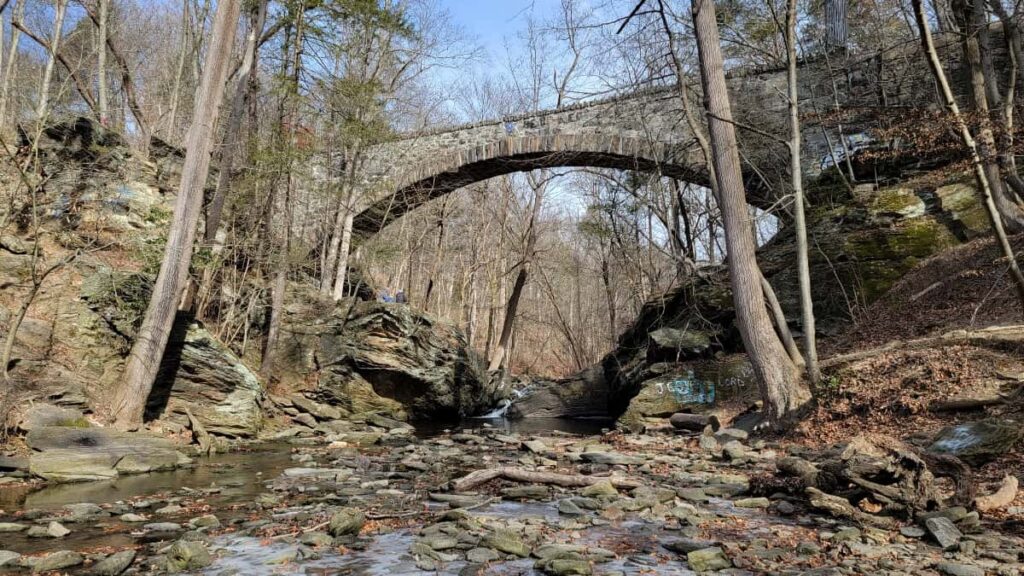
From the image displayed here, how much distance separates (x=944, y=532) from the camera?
4062 millimetres

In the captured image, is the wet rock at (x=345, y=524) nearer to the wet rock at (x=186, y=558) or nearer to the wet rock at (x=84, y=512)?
the wet rock at (x=186, y=558)

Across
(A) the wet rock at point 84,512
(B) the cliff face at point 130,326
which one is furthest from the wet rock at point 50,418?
(A) the wet rock at point 84,512

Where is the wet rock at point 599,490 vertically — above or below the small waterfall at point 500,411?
above

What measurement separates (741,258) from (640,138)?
28.0 ft

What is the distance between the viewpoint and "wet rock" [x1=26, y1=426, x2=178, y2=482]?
22.2 feet

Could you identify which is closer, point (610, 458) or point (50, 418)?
point (50, 418)

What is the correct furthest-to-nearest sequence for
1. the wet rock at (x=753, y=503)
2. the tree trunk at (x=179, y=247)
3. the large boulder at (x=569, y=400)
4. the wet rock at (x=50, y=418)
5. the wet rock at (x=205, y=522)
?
the large boulder at (x=569, y=400) < the tree trunk at (x=179, y=247) < the wet rock at (x=50, y=418) < the wet rock at (x=753, y=503) < the wet rock at (x=205, y=522)

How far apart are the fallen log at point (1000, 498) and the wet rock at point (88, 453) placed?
836 centimetres

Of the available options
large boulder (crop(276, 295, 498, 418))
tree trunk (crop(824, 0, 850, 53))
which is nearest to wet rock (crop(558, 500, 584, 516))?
large boulder (crop(276, 295, 498, 418))

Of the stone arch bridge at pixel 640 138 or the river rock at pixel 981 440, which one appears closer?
the river rock at pixel 981 440

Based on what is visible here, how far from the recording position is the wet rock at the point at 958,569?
345 cm

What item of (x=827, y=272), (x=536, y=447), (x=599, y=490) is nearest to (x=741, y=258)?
(x=536, y=447)

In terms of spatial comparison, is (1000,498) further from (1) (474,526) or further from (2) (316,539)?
(2) (316,539)

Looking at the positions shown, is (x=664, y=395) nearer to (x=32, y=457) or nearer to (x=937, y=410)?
(x=937, y=410)
